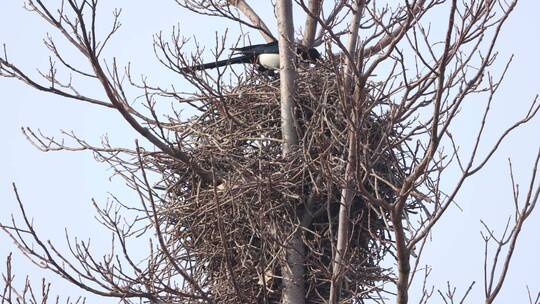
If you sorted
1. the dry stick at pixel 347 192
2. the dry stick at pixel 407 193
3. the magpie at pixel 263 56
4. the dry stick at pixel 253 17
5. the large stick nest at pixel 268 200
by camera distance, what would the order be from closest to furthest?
the dry stick at pixel 407 193, the dry stick at pixel 347 192, the large stick nest at pixel 268 200, the magpie at pixel 263 56, the dry stick at pixel 253 17

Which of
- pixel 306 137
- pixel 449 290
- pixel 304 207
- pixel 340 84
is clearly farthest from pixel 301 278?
pixel 340 84

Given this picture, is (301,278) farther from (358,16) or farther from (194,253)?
(358,16)

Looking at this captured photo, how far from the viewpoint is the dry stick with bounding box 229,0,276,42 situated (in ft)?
23.6

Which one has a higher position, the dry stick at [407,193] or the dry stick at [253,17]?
the dry stick at [253,17]

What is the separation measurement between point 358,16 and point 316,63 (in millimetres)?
2041

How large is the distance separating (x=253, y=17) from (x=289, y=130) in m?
1.65

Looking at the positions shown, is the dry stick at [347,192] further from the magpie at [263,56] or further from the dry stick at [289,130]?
the magpie at [263,56]

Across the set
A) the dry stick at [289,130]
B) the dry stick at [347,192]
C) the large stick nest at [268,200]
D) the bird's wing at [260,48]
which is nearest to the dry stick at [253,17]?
Answer: the bird's wing at [260,48]

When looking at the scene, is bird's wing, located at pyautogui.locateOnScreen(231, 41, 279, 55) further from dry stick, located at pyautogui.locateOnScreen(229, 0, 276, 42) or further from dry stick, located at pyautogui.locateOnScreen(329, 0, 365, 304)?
dry stick, located at pyautogui.locateOnScreen(329, 0, 365, 304)

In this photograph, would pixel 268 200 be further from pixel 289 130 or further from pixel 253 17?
pixel 253 17

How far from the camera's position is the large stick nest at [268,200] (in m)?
5.43

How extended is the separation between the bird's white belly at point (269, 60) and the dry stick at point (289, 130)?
0.65m

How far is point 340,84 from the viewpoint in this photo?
11.9ft

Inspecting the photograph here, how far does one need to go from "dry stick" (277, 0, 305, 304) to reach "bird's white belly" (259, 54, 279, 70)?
0.65 m
